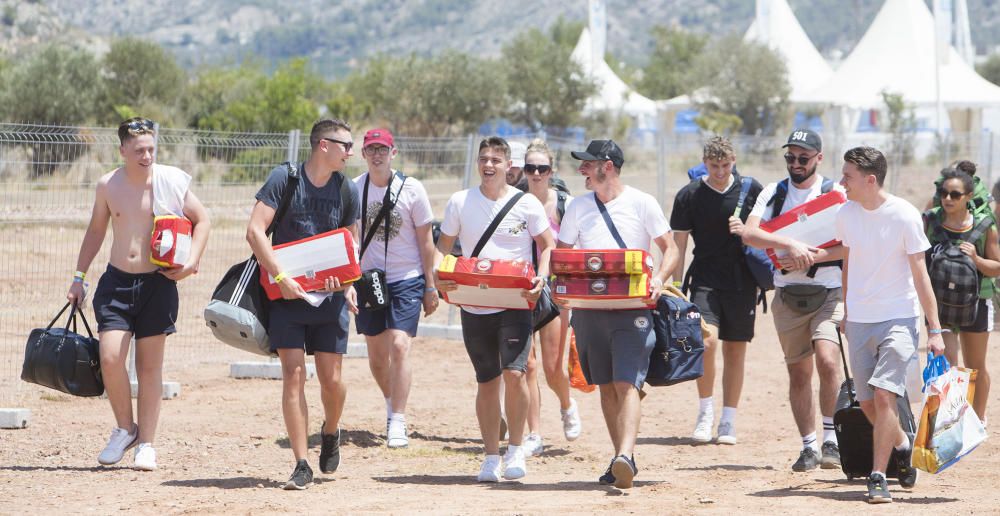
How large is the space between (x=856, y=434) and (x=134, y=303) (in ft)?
13.4

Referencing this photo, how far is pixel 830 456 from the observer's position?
7.88 m

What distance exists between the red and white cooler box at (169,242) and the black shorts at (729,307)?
3.38 m

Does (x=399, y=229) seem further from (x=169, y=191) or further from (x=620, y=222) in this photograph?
(x=620, y=222)

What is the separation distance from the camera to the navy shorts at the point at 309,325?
22.9ft

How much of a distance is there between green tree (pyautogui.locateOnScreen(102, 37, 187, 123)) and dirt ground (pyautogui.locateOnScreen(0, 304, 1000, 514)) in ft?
95.5

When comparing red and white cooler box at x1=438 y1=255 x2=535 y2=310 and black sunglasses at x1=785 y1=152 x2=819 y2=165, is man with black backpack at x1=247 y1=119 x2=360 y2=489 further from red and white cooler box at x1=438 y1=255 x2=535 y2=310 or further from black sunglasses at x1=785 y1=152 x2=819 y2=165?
black sunglasses at x1=785 y1=152 x2=819 y2=165

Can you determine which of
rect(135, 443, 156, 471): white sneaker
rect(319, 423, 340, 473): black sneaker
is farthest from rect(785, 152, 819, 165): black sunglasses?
rect(135, 443, 156, 471): white sneaker

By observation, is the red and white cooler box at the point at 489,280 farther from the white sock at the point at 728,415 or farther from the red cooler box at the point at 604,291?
the white sock at the point at 728,415

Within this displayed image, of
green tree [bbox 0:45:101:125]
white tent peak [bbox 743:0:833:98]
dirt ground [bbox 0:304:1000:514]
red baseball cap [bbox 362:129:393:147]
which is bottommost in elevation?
dirt ground [bbox 0:304:1000:514]

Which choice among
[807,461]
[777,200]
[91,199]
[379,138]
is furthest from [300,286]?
[91,199]

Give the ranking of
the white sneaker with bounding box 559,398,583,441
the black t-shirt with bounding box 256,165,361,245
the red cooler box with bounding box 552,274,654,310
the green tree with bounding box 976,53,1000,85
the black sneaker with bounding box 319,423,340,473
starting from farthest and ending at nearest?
1. the green tree with bounding box 976,53,1000,85
2. the white sneaker with bounding box 559,398,583,441
3. the black sneaker with bounding box 319,423,340,473
4. the black t-shirt with bounding box 256,165,361,245
5. the red cooler box with bounding box 552,274,654,310

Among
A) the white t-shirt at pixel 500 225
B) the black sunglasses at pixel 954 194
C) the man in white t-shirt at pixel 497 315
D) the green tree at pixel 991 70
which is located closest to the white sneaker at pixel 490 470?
the man in white t-shirt at pixel 497 315

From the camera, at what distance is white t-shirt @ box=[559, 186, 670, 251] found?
7039 mm

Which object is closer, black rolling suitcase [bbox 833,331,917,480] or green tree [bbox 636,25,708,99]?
black rolling suitcase [bbox 833,331,917,480]
